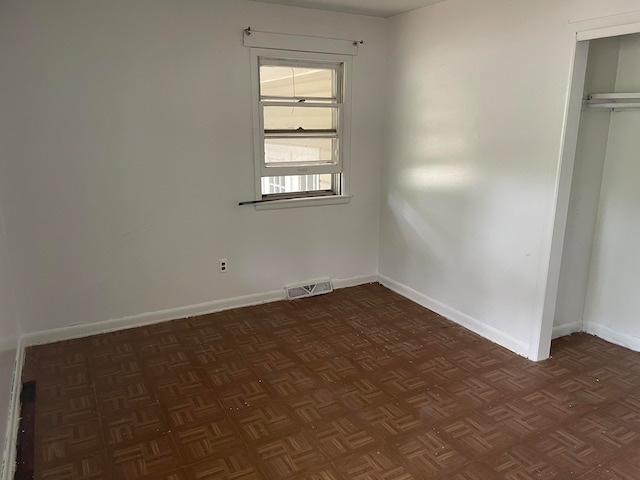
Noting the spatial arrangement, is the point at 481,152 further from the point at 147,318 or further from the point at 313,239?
the point at 147,318

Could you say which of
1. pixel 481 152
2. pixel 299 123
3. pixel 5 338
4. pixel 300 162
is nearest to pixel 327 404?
pixel 5 338

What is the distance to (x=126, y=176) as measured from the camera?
11.2ft

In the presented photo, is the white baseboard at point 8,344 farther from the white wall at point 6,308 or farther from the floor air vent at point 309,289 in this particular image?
the floor air vent at point 309,289

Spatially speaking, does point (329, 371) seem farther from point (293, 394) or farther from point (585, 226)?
point (585, 226)

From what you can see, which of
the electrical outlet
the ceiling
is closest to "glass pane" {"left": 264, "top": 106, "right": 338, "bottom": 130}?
the ceiling

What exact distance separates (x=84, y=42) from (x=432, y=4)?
250 centimetres

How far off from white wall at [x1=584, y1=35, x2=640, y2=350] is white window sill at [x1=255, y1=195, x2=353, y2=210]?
2024mm

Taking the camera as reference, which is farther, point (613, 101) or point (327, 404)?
A: point (613, 101)

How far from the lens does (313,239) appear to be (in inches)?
168

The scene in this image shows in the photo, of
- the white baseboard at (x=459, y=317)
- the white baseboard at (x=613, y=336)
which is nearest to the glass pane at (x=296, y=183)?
the white baseboard at (x=459, y=317)

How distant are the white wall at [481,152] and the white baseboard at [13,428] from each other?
9.66 ft

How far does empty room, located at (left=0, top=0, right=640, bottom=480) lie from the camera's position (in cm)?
243

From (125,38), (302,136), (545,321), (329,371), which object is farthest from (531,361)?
(125,38)

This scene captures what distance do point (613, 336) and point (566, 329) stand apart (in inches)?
A: 11.8
